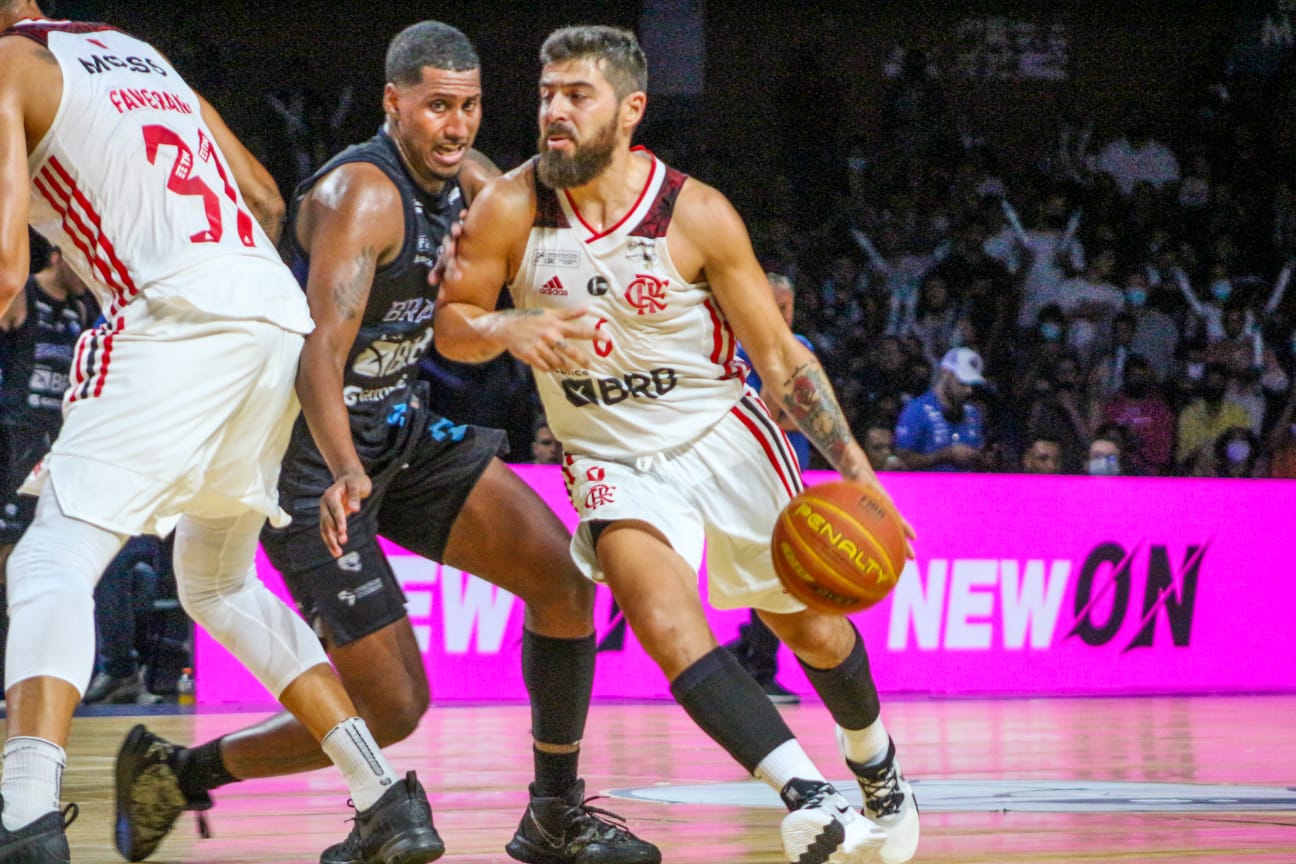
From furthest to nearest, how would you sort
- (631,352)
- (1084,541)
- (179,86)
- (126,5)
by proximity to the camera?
(126,5) → (1084,541) → (631,352) → (179,86)

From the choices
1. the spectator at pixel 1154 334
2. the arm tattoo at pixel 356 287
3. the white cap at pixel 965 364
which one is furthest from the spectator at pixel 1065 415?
the arm tattoo at pixel 356 287

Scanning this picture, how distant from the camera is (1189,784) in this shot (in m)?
5.73

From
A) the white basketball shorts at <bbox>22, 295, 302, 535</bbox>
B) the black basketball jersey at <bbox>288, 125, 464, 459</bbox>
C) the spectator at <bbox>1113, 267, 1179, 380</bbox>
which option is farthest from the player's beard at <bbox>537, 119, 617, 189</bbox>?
the spectator at <bbox>1113, 267, 1179, 380</bbox>

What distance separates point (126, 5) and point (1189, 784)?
1002 centimetres

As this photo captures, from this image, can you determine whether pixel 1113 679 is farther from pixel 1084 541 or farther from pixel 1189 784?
pixel 1189 784

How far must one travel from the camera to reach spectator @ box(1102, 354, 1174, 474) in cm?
1133

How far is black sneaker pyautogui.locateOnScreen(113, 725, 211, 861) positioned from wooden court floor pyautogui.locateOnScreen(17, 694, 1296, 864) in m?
0.07

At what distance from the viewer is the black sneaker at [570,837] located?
416 cm

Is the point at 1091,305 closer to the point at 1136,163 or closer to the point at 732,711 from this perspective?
the point at 1136,163

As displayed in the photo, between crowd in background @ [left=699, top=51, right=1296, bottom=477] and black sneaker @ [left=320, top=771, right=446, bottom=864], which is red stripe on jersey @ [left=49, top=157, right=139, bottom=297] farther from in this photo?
crowd in background @ [left=699, top=51, right=1296, bottom=477]

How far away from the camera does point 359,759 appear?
387cm

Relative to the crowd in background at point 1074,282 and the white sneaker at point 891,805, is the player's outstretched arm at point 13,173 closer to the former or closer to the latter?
the white sneaker at point 891,805

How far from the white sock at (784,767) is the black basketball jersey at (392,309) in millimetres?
1415

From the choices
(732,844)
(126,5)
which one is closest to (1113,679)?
(732,844)
